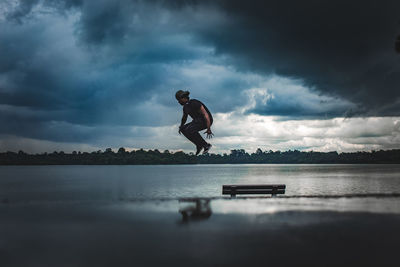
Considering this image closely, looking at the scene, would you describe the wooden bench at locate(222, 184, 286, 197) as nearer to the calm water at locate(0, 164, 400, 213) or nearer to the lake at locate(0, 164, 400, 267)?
the calm water at locate(0, 164, 400, 213)

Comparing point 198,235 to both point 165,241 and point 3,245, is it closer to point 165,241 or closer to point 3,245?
point 165,241

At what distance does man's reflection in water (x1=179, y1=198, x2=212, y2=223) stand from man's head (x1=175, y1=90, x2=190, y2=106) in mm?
3829

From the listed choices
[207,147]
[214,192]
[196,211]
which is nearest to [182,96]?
[207,147]

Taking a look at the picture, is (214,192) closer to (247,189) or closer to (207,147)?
(247,189)

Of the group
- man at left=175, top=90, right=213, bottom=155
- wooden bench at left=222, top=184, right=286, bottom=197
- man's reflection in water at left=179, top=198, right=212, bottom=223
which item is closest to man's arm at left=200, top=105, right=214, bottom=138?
man at left=175, top=90, right=213, bottom=155

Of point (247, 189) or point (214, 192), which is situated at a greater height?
point (247, 189)

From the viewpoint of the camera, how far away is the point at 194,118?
1224cm

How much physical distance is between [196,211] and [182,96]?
4076 millimetres

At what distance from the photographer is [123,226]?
31.4ft

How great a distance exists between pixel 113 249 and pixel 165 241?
1.18 meters

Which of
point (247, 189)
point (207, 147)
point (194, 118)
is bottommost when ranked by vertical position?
point (247, 189)

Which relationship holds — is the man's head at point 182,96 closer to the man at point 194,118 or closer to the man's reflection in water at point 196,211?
the man at point 194,118

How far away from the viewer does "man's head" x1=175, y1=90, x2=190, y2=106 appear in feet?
39.7

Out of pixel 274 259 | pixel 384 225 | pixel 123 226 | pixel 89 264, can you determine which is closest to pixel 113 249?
pixel 89 264
